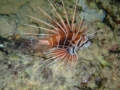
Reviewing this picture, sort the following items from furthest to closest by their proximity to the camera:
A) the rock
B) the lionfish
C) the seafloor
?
1. the rock
2. the lionfish
3. the seafloor

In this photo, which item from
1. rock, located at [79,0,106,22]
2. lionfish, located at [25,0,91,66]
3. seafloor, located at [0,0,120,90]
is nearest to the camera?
seafloor, located at [0,0,120,90]

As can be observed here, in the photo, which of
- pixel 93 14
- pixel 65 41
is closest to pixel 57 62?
pixel 65 41

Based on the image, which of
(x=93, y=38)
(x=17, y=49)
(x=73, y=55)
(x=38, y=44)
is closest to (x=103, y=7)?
(x=93, y=38)

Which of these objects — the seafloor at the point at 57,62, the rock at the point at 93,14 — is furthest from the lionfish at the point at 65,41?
the rock at the point at 93,14

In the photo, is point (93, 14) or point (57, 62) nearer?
point (57, 62)

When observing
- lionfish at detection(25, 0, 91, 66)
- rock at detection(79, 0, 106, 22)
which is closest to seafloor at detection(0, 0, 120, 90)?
rock at detection(79, 0, 106, 22)

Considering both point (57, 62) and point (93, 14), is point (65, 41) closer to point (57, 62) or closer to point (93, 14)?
point (57, 62)

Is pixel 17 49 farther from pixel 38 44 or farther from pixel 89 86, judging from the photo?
pixel 89 86

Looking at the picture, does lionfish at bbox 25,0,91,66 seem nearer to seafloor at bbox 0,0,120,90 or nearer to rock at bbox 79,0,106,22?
seafloor at bbox 0,0,120,90
